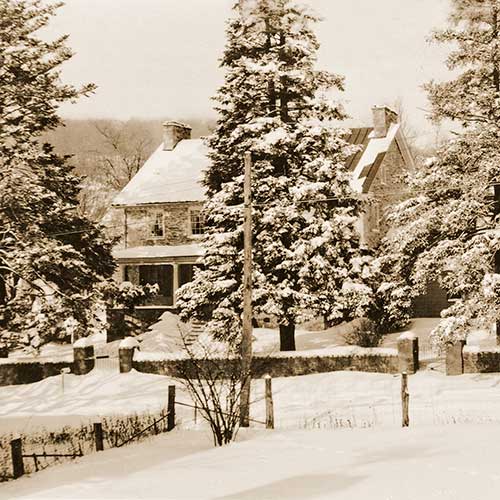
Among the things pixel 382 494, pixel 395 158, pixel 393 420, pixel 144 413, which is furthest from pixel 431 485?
pixel 395 158

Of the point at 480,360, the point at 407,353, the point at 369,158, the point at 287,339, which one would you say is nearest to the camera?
the point at 480,360

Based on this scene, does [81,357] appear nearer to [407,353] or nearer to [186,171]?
[407,353]

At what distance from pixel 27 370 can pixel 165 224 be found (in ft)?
40.1

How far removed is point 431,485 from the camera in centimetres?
866

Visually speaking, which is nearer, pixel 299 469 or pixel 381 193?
pixel 299 469

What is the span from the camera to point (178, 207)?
121 ft

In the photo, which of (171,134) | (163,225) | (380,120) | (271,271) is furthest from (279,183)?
(171,134)

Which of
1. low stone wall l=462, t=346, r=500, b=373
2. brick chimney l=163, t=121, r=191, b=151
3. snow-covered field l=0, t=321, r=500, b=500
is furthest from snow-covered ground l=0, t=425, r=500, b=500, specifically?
brick chimney l=163, t=121, r=191, b=151

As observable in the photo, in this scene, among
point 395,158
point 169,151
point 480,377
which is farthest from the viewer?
point 169,151

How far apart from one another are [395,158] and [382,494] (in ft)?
103

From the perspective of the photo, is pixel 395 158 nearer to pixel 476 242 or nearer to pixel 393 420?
pixel 476 242

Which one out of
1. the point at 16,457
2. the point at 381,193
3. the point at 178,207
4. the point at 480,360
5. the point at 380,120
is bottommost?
the point at 16,457

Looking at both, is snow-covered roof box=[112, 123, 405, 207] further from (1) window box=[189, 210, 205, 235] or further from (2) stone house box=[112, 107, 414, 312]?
(1) window box=[189, 210, 205, 235]

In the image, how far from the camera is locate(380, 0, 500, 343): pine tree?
20.3 metres
